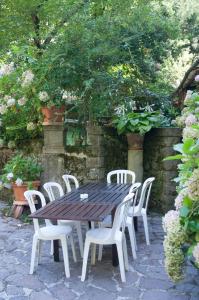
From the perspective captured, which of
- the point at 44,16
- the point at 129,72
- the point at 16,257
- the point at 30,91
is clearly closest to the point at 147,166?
the point at 129,72

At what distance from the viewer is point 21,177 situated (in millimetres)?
5457

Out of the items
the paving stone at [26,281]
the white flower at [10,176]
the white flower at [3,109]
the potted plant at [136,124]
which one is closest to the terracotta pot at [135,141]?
the potted plant at [136,124]

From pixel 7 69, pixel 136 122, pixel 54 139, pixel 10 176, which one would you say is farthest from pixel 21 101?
pixel 136 122

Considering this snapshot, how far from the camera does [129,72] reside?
6.25 meters

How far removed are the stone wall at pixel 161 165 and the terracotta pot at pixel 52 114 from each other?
137 centimetres

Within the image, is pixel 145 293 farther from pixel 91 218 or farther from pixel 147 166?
pixel 147 166

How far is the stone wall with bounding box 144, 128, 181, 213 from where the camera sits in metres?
5.54

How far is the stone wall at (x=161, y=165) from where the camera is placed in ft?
18.2

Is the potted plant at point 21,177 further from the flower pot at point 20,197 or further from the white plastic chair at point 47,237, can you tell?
the white plastic chair at point 47,237

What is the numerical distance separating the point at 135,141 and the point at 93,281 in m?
2.72

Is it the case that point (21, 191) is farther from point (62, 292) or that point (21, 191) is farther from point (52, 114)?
point (62, 292)

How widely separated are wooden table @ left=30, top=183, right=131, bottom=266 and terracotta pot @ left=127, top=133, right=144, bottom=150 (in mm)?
1298

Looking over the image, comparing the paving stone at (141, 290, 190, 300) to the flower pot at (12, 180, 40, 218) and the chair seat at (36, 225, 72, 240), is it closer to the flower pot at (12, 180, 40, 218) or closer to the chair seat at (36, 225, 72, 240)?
the chair seat at (36, 225, 72, 240)

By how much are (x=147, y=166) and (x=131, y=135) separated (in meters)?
0.63
